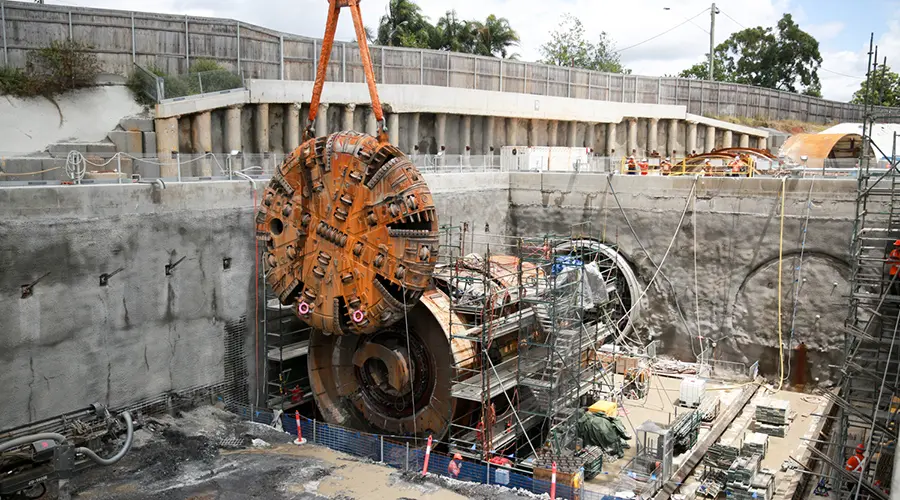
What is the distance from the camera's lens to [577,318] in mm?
18609

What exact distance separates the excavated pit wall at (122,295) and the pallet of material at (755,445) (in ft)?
41.1

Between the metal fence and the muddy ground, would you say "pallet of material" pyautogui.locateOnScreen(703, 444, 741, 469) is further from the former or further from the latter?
the metal fence

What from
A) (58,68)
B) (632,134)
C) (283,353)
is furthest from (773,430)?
(632,134)

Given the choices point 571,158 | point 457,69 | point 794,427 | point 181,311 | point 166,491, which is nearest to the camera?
point 166,491

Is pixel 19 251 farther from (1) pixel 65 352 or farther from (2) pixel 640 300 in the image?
(2) pixel 640 300

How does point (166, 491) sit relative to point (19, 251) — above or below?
below

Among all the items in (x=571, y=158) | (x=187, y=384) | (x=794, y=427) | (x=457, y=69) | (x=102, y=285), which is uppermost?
(x=457, y=69)

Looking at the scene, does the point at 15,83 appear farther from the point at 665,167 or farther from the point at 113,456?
the point at 665,167

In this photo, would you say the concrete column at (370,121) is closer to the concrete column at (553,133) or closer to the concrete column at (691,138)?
the concrete column at (553,133)

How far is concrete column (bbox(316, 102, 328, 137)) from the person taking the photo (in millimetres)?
29938

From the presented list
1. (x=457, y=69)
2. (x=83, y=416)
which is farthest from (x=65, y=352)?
(x=457, y=69)

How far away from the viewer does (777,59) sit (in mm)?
69312

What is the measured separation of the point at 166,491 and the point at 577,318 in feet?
32.3

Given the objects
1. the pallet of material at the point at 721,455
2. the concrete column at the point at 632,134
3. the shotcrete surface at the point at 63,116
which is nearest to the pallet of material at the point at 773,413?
the pallet of material at the point at 721,455
